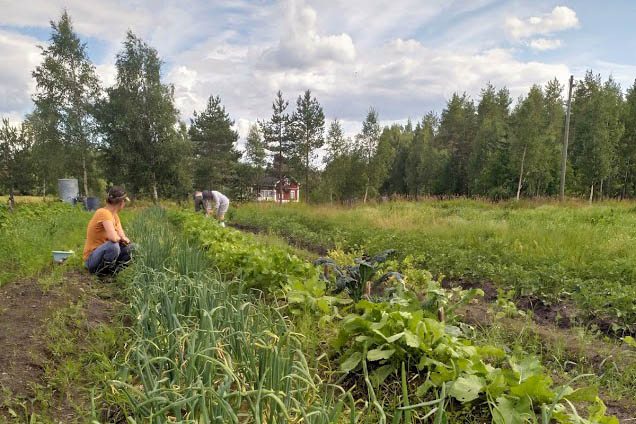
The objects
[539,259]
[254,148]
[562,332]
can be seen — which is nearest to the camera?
[562,332]

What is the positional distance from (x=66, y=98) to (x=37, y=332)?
23.7 m

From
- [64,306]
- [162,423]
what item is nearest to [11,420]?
[162,423]

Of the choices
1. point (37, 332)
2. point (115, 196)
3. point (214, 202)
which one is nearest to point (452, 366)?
point (37, 332)

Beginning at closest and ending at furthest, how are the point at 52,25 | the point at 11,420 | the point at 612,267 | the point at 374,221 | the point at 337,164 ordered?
1. the point at 11,420
2. the point at 612,267
3. the point at 374,221
4. the point at 52,25
5. the point at 337,164

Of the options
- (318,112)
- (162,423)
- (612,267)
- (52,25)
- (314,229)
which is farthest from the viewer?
(318,112)

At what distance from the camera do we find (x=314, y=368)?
76.9 inches

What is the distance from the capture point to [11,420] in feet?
6.03

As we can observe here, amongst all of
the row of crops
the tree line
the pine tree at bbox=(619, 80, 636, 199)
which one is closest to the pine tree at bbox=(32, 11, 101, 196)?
the tree line

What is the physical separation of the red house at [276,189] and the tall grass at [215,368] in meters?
26.1

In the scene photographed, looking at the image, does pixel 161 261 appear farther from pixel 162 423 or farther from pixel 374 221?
pixel 374 221

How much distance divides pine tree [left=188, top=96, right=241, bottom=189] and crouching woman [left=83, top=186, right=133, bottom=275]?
27.5 metres

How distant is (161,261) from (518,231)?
22.0ft

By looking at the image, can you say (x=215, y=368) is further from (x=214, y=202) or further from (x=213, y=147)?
(x=213, y=147)

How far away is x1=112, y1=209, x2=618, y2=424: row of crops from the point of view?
1.30 m
